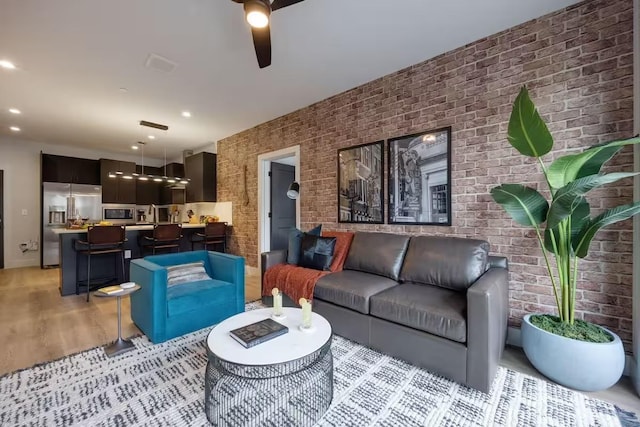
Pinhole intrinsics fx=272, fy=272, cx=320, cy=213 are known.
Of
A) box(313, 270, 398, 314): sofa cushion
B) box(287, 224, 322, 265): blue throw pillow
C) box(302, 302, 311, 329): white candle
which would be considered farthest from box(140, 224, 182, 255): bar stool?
box(302, 302, 311, 329): white candle

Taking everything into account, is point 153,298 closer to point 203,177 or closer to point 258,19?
point 258,19

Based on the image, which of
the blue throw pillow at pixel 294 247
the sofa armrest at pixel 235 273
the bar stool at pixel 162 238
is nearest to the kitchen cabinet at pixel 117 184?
the bar stool at pixel 162 238

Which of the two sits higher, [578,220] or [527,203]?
[527,203]

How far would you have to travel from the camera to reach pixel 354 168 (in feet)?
11.2

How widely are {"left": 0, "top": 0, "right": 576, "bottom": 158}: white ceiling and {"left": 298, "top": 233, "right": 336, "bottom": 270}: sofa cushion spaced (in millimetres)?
1867

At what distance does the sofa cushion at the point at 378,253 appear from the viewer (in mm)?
2640

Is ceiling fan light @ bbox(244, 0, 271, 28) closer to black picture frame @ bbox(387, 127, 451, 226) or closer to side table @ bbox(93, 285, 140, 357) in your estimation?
black picture frame @ bbox(387, 127, 451, 226)

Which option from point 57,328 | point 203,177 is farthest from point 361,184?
point 203,177

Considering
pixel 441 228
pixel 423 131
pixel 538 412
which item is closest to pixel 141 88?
pixel 423 131

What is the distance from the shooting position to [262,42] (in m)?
1.77

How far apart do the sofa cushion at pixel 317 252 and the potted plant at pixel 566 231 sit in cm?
159

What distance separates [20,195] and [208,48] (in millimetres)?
6288

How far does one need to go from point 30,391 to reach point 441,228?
3.33 m

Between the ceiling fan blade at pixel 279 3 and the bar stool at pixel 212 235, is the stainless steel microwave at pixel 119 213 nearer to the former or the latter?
the bar stool at pixel 212 235
